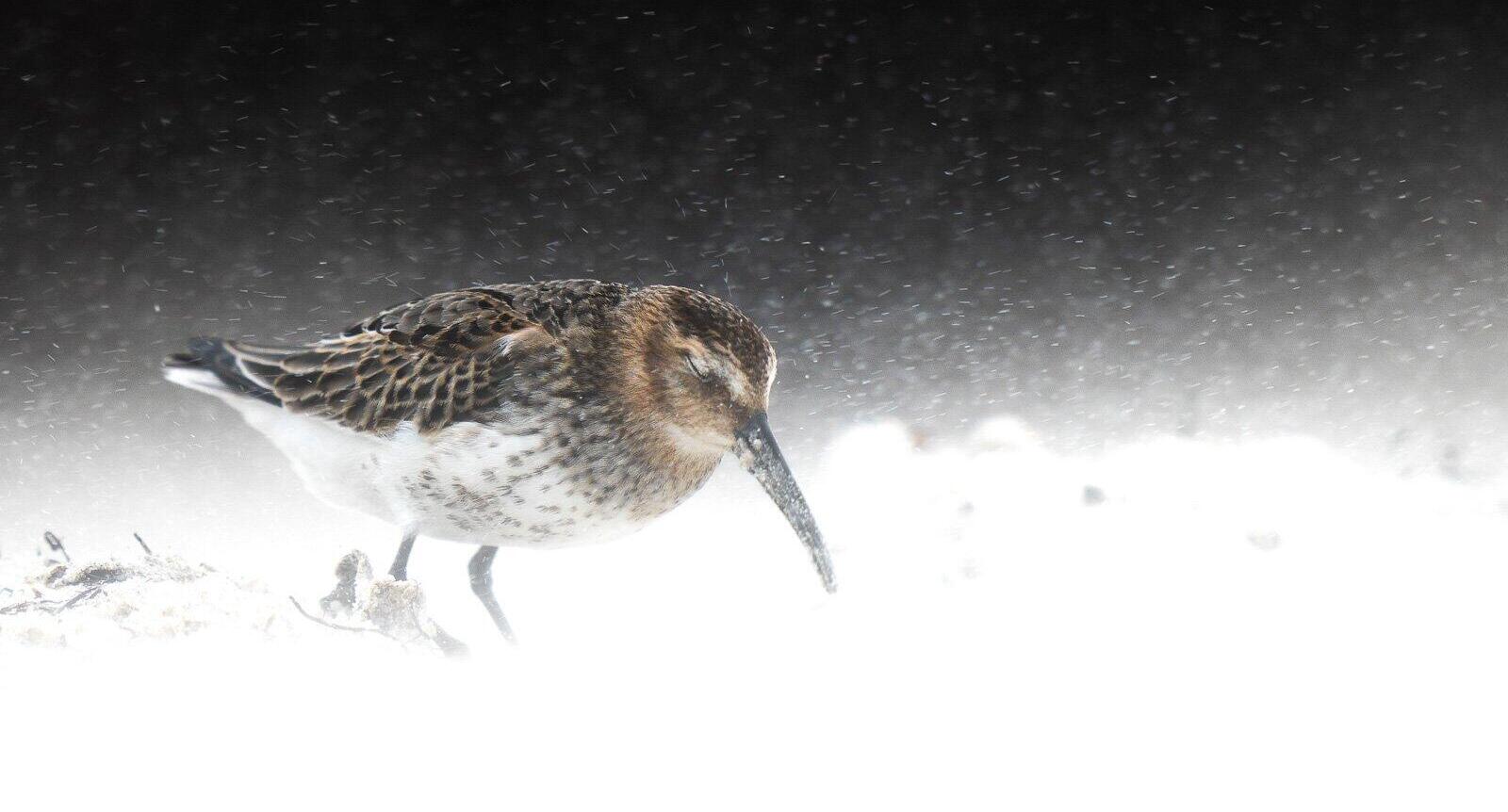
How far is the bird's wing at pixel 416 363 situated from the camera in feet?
5.03

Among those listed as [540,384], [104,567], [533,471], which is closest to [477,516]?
[533,471]

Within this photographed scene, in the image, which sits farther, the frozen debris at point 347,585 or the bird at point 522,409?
the frozen debris at point 347,585

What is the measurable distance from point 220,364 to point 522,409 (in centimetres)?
64

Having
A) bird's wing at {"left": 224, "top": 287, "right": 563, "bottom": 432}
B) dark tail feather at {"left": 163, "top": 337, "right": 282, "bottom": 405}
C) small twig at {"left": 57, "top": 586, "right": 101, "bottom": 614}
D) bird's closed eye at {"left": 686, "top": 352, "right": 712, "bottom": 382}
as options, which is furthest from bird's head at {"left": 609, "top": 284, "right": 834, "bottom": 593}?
small twig at {"left": 57, "top": 586, "right": 101, "bottom": 614}

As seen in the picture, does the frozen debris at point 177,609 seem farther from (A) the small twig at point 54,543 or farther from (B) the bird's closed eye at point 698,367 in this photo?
(B) the bird's closed eye at point 698,367

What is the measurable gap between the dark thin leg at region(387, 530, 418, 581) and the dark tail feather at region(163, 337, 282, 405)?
1.09 feet

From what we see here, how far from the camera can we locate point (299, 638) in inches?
68.0

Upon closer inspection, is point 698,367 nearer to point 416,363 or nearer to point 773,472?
point 773,472

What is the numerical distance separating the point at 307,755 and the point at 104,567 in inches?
31.4

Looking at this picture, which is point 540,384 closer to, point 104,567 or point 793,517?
point 793,517

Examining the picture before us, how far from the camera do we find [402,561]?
1.69m

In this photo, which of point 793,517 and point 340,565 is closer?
point 793,517

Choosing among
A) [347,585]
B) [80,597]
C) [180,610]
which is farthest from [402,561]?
[80,597]

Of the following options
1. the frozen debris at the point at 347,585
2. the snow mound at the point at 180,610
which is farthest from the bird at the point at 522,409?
the frozen debris at the point at 347,585
